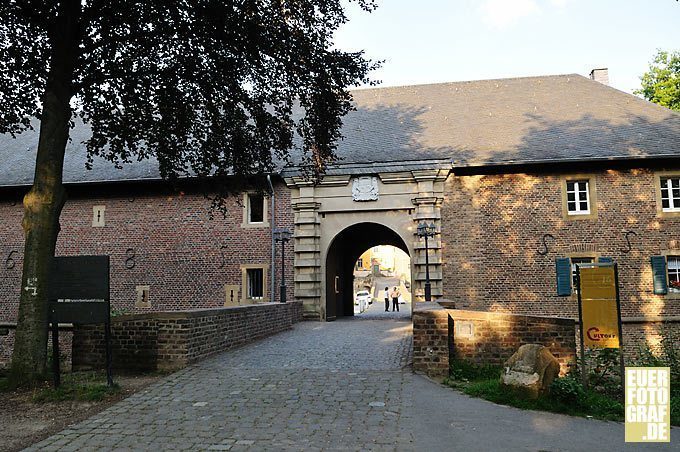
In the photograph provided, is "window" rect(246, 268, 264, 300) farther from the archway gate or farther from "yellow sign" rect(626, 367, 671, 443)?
"yellow sign" rect(626, 367, 671, 443)

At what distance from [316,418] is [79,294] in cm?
395

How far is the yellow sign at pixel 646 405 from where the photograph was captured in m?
5.05

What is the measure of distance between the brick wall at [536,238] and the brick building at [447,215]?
35 mm

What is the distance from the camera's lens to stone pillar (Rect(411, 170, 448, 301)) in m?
17.5

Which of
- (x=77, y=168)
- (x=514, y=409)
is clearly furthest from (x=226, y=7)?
(x=77, y=168)

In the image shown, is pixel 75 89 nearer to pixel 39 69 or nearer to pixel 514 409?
pixel 39 69

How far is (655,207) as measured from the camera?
1700cm

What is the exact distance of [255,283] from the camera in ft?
61.7

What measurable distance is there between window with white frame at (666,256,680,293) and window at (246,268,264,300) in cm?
1268

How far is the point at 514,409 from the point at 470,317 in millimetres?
2327

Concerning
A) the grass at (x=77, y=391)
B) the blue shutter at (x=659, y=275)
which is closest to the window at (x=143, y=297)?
the grass at (x=77, y=391)

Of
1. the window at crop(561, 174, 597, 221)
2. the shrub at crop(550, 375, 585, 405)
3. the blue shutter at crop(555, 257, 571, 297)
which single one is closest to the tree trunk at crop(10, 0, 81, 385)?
the shrub at crop(550, 375, 585, 405)

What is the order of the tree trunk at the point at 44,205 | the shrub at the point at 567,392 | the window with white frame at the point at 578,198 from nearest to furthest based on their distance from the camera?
the shrub at the point at 567,392, the tree trunk at the point at 44,205, the window with white frame at the point at 578,198

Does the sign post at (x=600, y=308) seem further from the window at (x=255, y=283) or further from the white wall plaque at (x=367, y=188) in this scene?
the window at (x=255, y=283)
